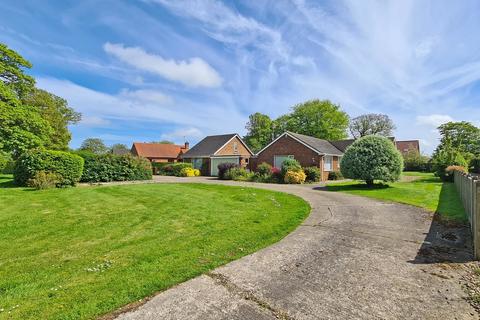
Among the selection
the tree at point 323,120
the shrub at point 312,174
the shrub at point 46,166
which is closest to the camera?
the shrub at point 46,166

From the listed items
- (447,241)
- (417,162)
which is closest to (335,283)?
(447,241)

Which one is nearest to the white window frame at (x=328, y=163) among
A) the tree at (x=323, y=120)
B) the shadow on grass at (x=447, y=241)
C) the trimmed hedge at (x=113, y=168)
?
the trimmed hedge at (x=113, y=168)

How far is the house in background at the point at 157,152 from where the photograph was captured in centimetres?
4797

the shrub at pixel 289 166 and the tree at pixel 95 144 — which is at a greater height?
the tree at pixel 95 144

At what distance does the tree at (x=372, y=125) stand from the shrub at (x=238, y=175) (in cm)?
3801

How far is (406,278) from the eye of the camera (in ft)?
13.5

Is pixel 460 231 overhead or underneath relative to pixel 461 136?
underneath

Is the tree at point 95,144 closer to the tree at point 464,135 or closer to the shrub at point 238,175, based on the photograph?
the shrub at point 238,175

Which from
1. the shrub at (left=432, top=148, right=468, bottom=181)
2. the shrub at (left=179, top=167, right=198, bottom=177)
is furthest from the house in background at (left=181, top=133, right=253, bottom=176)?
the shrub at (left=432, top=148, right=468, bottom=181)

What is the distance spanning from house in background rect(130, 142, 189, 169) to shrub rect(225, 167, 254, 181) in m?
24.0

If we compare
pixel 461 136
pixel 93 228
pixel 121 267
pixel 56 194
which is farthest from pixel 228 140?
pixel 461 136

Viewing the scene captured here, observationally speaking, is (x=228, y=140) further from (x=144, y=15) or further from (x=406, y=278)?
(x=406, y=278)

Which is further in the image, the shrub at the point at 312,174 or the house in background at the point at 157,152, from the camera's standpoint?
the house in background at the point at 157,152

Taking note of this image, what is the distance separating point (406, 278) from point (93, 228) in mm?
6991
